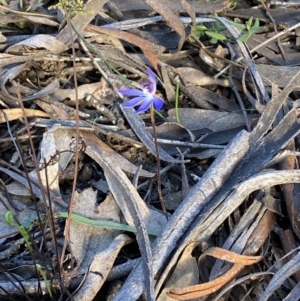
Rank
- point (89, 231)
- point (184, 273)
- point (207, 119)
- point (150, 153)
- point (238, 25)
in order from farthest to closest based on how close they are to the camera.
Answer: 1. point (238, 25)
2. point (207, 119)
3. point (150, 153)
4. point (89, 231)
5. point (184, 273)

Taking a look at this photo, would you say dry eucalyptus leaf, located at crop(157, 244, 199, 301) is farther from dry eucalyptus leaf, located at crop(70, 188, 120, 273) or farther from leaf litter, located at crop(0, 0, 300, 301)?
dry eucalyptus leaf, located at crop(70, 188, 120, 273)

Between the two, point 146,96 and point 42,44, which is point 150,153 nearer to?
point 146,96

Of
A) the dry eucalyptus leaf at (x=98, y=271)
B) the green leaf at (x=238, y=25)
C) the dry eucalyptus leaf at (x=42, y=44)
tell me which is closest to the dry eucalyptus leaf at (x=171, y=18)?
the green leaf at (x=238, y=25)

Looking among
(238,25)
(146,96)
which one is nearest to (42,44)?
(146,96)

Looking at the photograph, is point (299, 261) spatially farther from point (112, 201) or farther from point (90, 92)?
point (90, 92)

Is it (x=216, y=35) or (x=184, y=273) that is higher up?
(x=216, y=35)

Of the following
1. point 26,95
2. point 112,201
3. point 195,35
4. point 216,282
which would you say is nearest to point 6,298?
point 112,201

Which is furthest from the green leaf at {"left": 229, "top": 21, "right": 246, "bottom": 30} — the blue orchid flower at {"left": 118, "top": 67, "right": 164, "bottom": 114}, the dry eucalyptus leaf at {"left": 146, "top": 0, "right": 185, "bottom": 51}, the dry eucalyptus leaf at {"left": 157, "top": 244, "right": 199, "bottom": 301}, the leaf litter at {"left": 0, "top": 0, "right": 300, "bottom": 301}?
the dry eucalyptus leaf at {"left": 157, "top": 244, "right": 199, "bottom": 301}

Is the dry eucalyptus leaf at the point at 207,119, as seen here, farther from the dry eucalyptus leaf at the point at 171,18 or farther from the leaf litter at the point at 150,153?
the dry eucalyptus leaf at the point at 171,18
